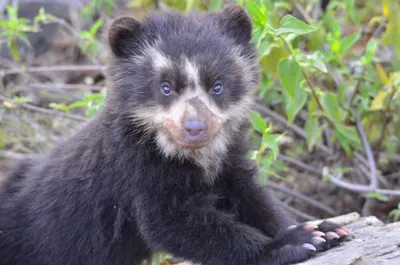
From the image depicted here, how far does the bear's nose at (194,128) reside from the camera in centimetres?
473

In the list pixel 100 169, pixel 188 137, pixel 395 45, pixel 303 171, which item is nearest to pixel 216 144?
pixel 188 137

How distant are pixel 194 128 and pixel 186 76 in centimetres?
41

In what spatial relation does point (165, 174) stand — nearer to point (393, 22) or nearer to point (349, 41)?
point (349, 41)

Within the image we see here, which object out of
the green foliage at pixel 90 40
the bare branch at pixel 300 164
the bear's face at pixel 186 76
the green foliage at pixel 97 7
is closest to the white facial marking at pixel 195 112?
the bear's face at pixel 186 76

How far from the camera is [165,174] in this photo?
5.03 meters

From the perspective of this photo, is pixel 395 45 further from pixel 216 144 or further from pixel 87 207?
pixel 87 207

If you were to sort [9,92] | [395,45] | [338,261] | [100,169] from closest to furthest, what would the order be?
1. [338,261]
2. [100,169]
3. [395,45]
4. [9,92]

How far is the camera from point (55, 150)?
5.79 m

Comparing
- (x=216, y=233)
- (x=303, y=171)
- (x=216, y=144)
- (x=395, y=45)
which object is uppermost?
(x=395, y=45)

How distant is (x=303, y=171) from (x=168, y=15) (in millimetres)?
4018

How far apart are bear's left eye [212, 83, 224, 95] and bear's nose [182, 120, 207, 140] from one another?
379 millimetres

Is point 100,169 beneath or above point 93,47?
beneath

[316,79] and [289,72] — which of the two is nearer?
[289,72]

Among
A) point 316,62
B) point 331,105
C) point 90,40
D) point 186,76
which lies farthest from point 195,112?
point 90,40
